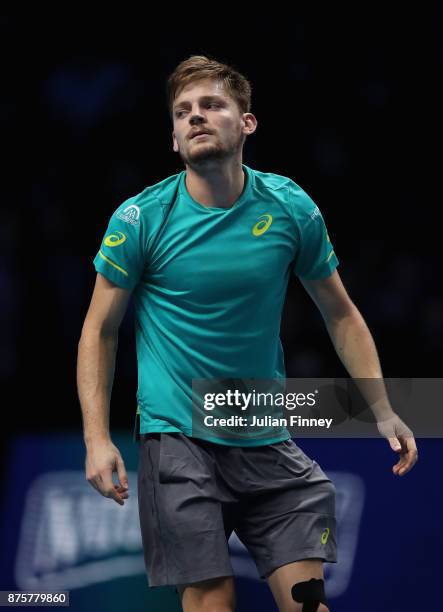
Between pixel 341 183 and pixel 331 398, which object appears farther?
pixel 341 183

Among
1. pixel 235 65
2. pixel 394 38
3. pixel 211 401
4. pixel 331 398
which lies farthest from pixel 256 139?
pixel 211 401

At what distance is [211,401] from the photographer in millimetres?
3264

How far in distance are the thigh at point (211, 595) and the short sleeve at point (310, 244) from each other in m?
1.01

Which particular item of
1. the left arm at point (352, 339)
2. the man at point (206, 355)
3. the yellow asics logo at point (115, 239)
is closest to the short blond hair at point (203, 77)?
the man at point (206, 355)

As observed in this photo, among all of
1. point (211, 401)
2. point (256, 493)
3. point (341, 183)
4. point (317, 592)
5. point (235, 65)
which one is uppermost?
point (235, 65)

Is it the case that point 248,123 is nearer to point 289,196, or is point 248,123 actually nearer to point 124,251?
point 289,196

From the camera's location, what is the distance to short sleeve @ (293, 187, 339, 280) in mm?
3494

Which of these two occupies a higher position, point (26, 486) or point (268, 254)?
point (268, 254)

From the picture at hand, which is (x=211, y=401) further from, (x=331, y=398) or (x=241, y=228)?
(x=331, y=398)

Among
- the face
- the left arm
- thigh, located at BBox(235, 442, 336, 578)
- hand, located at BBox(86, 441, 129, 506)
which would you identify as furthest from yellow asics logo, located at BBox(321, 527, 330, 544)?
the face

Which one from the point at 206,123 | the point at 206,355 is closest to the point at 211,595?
the point at 206,355

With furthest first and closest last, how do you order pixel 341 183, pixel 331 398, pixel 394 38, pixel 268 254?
pixel 394 38
pixel 341 183
pixel 331 398
pixel 268 254

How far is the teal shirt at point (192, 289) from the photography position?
3.29m

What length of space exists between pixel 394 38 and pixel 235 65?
3.41 feet
